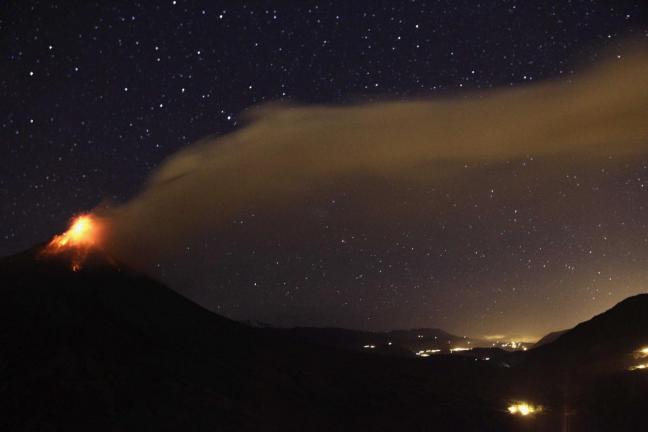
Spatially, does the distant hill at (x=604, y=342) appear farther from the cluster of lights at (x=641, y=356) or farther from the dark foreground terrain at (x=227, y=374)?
the cluster of lights at (x=641, y=356)

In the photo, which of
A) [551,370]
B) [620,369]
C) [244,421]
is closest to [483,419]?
[620,369]

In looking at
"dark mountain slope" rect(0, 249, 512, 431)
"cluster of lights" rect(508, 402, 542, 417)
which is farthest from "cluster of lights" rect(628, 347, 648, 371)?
"dark mountain slope" rect(0, 249, 512, 431)

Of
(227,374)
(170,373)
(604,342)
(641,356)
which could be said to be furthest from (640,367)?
(170,373)

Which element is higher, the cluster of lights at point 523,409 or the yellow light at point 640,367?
the yellow light at point 640,367

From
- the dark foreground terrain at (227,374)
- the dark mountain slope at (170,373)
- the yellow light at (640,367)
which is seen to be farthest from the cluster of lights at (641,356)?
the dark mountain slope at (170,373)

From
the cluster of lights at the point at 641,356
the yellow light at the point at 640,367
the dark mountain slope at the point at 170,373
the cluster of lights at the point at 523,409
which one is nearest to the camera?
the dark mountain slope at the point at 170,373

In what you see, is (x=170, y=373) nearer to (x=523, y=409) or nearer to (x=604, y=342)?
(x=523, y=409)
